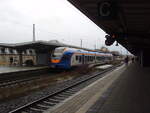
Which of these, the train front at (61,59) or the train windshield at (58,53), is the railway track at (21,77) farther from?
the train windshield at (58,53)

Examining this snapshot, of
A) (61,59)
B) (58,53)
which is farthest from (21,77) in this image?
(58,53)

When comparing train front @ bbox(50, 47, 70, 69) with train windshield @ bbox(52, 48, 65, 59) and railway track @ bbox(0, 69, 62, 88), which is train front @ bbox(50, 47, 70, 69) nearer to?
train windshield @ bbox(52, 48, 65, 59)

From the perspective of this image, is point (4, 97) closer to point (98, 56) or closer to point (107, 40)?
point (107, 40)

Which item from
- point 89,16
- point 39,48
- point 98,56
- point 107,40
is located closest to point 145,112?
point 89,16

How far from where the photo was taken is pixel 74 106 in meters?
7.50

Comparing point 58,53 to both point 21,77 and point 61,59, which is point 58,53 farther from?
point 21,77

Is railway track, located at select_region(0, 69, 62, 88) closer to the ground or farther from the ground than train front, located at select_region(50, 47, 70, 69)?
closer to the ground

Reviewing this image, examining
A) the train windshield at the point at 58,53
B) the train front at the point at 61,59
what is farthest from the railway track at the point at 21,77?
the train windshield at the point at 58,53

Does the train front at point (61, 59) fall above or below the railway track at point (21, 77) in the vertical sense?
above

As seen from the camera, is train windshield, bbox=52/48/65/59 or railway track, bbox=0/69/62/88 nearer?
railway track, bbox=0/69/62/88

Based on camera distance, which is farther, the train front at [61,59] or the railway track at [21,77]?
the train front at [61,59]

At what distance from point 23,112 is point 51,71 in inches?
753

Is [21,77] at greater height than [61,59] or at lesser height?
lesser

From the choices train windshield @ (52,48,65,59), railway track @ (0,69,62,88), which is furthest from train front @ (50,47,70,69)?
railway track @ (0,69,62,88)
